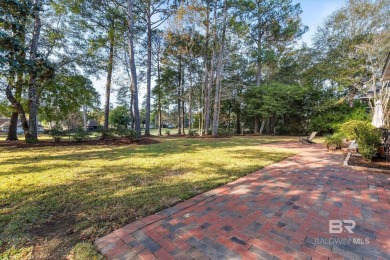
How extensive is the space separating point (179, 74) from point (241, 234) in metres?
18.3

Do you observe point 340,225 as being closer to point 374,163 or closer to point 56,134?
point 374,163

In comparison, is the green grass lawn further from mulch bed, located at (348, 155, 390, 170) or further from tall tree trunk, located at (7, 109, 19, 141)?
tall tree trunk, located at (7, 109, 19, 141)

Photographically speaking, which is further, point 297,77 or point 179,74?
point 297,77

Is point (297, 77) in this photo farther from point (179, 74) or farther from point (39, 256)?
point (39, 256)

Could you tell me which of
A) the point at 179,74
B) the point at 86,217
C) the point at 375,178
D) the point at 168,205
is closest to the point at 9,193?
the point at 86,217

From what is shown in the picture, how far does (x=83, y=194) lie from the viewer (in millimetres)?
3094

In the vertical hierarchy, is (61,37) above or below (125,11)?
below

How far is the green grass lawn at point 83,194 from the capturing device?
2016 millimetres

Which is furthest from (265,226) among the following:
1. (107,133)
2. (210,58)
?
(210,58)

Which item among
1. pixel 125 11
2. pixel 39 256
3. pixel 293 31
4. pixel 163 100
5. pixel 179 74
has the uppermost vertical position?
pixel 293 31

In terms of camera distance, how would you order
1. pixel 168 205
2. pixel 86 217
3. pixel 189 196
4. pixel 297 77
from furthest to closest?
1. pixel 297 77
2. pixel 189 196
3. pixel 168 205
4. pixel 86 217

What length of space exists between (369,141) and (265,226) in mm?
5110

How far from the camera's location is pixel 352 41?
14.7 meters

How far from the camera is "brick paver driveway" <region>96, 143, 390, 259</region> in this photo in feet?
5.72
